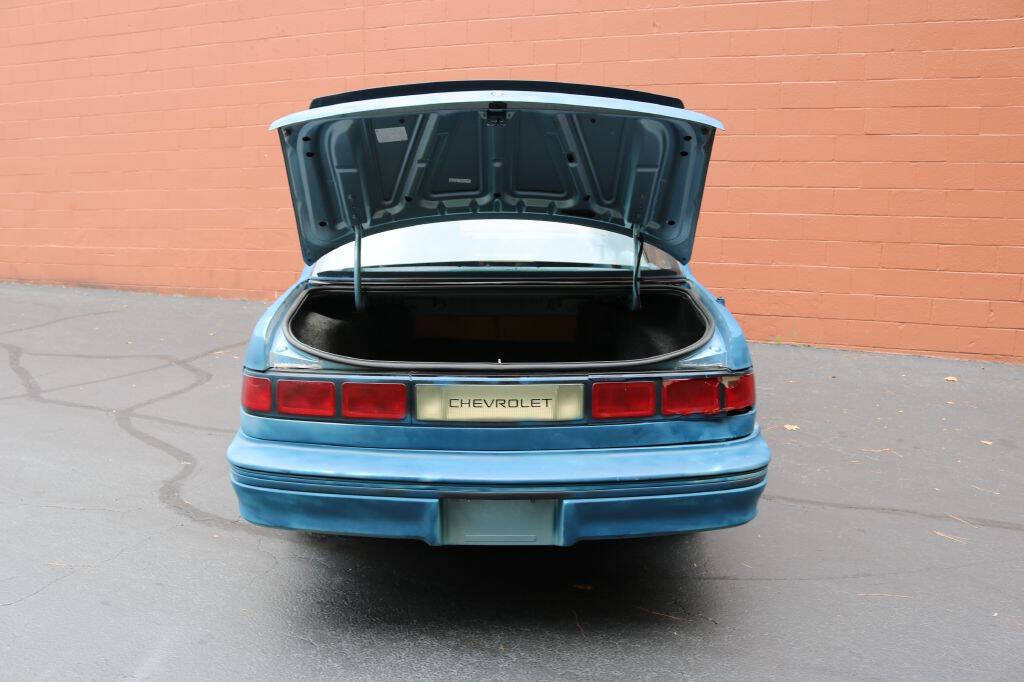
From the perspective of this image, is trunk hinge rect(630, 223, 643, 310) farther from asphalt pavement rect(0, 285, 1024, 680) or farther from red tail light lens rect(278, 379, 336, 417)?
red tail light lens rect(278, 379, 336, 417)

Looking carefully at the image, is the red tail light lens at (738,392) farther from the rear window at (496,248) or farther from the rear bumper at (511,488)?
the rear window at (496,248)

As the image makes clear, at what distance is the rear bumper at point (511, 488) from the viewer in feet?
9.57

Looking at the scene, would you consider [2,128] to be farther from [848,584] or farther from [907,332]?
[848,584]

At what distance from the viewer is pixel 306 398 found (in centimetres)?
306

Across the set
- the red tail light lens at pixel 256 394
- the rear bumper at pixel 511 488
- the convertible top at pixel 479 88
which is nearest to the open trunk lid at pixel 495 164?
the convertible top at pixel 479 88

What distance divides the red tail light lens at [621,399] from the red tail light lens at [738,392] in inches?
10.7

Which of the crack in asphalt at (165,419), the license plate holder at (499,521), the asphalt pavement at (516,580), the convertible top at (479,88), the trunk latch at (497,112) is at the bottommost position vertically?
the crack in asphalt at (165,419)

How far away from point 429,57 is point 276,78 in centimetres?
176

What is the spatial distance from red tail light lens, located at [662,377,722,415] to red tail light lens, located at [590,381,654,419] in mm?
61

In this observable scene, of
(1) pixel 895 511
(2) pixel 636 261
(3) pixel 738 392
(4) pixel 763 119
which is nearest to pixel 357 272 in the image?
(2) pixel 636 261

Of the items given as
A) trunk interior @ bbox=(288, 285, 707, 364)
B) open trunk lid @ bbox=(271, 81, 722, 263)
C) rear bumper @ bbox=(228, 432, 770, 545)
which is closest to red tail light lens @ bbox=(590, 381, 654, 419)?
rear bumper @ bbox=(228, 432, 770, 545)

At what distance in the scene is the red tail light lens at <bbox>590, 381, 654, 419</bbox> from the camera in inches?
119

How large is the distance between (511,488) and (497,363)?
491mm

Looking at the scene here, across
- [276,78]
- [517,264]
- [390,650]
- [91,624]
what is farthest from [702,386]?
[276,78]
